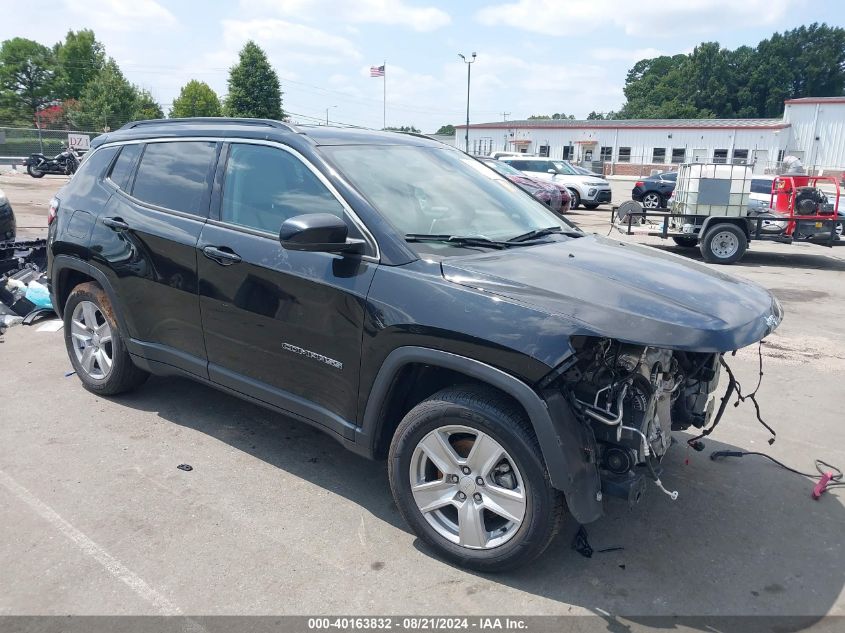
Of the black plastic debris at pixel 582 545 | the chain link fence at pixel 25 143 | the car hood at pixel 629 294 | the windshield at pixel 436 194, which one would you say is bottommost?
the black plastic debris at pixel 582 545

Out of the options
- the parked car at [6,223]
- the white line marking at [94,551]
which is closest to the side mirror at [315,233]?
the white line marking at [94,551]

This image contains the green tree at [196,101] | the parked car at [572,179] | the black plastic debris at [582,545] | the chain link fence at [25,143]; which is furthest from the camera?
the green tree at [196,101]

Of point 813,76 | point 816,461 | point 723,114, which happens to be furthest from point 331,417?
point 813,76

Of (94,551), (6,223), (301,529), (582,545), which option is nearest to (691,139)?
(6,223)

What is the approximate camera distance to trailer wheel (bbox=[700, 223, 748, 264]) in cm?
1259

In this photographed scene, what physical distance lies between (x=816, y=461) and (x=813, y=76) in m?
113

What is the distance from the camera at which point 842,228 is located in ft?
41.9

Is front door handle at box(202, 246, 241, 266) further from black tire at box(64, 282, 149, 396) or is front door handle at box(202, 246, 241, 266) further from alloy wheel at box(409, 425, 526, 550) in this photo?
alloy wheel at box(409, 425, 526, 550)

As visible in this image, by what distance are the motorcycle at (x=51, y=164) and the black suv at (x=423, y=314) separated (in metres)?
29.3

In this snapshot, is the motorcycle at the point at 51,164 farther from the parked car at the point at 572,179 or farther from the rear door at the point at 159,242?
the rear door at the point at 159,242

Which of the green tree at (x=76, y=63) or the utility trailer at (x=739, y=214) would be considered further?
the green tree at (x=76, y=63)

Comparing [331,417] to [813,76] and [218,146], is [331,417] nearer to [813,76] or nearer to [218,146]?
[218,146]

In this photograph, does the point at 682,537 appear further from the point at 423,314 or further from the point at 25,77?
the point at 25,77

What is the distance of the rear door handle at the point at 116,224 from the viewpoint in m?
4.38
